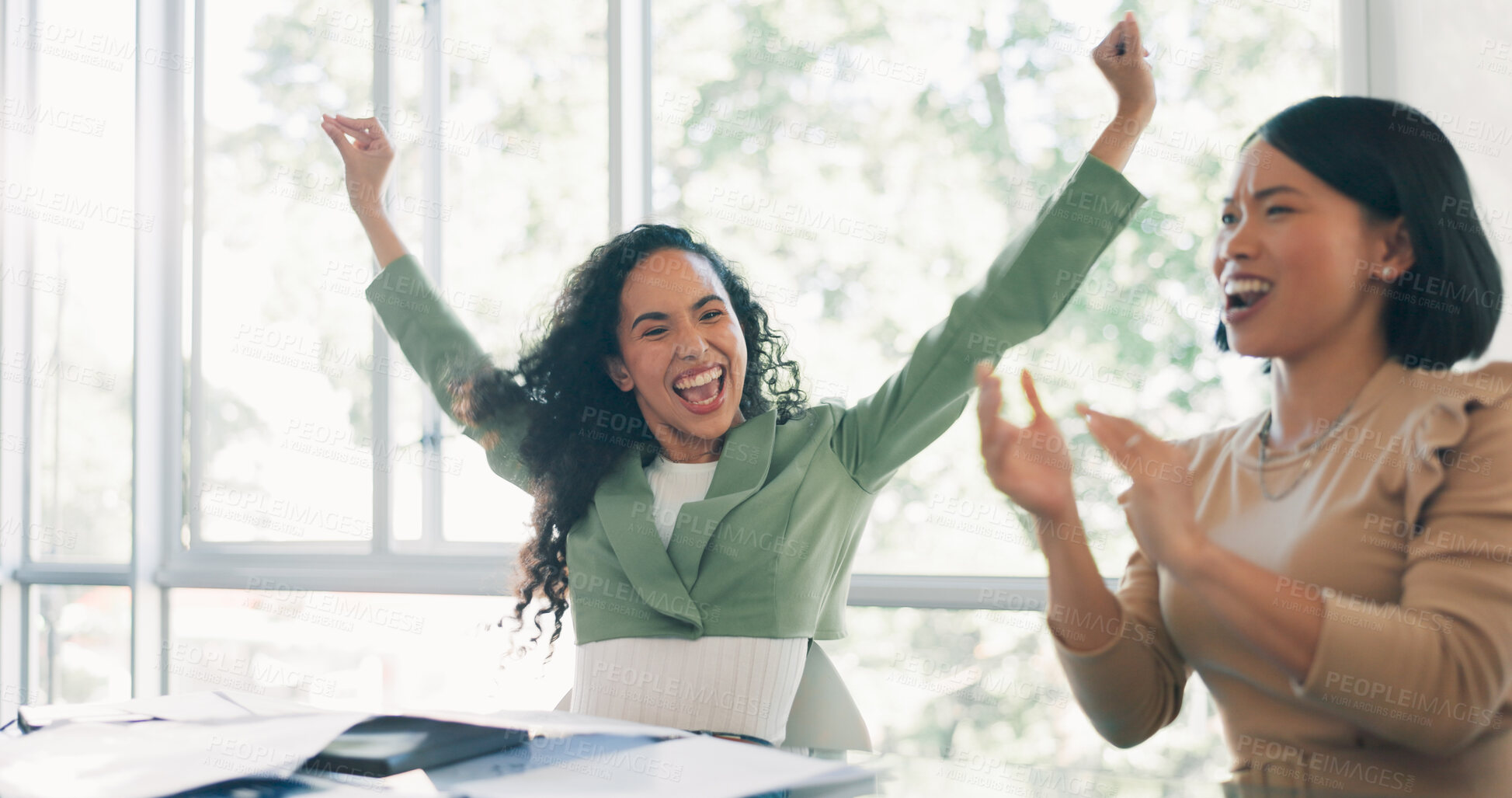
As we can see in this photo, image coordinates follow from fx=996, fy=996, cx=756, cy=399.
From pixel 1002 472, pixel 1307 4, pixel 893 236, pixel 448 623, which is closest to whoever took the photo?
pixel 1002 472

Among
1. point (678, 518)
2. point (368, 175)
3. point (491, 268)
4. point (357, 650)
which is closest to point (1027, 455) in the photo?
point (678, 518)

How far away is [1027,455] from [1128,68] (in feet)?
1.98

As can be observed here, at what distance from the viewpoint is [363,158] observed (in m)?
1.72

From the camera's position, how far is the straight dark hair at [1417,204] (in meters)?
0.92

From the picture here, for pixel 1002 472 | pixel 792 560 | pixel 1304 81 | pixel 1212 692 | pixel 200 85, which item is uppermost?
pixel 200 85

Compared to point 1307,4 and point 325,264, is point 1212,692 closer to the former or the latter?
point 1307,4

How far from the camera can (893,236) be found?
2260mm

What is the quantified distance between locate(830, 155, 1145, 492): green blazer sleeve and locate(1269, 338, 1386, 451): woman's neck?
1.09 feet

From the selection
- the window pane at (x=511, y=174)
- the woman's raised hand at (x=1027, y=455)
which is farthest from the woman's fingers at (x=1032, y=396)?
the window pane at (x=511, y=174)

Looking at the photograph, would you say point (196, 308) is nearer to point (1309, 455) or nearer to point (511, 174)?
point (511, 174)

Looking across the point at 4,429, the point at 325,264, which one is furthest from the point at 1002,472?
the point at 4,429

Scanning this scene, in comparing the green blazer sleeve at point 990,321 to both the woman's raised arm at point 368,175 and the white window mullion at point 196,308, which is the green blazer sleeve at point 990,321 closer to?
the woman's raised arm at point 368,175

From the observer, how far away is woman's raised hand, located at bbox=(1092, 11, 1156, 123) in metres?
1.25

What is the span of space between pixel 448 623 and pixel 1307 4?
2477 millimetres
